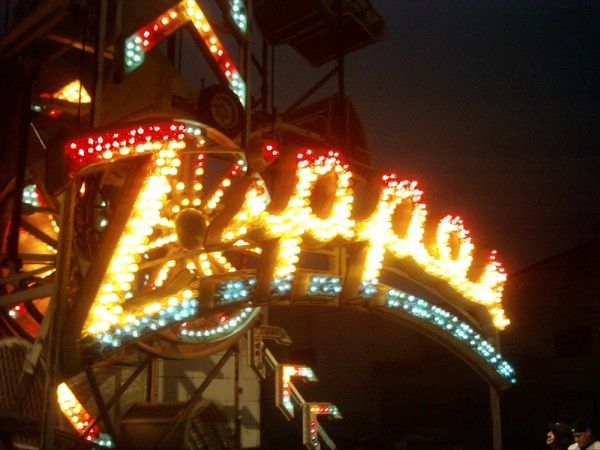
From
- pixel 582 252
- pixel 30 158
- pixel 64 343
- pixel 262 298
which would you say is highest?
pixel 582 252

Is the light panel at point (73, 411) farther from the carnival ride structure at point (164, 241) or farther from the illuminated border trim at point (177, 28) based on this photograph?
the illuminated border trim at point (177, 28)

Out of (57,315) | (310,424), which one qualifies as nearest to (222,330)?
(310,424)

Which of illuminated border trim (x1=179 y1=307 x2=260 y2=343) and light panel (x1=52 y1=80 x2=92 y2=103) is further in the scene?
light panel (x1=52 y1=80 x2=92 y2=103)

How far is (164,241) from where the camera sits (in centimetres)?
900

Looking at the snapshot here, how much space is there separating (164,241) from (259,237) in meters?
1.30

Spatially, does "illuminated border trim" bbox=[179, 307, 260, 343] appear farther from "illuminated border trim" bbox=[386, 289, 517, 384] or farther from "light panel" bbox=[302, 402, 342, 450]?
"illuminated border trim" bbox=[386, 289, 517, 384]

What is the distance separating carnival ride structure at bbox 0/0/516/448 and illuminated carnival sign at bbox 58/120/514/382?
0.02 metres

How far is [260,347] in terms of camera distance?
525 inches

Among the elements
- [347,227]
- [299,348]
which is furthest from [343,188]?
[299,348]

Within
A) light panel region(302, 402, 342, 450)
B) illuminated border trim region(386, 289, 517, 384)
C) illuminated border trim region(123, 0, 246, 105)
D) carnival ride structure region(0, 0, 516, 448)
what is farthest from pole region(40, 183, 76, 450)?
light panel region(302, 402, 342, 450)

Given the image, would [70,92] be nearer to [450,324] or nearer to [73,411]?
[73,411]

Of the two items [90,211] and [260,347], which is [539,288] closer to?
[260,347]

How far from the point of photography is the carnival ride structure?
7.73m

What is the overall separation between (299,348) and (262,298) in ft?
63.3
